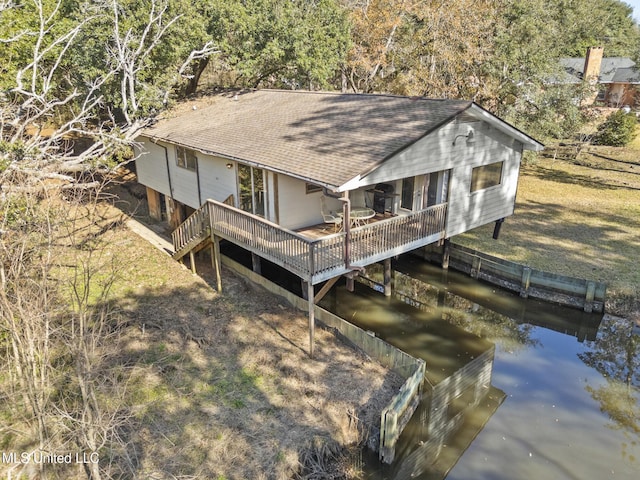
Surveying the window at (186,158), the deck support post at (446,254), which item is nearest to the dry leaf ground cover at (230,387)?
the window at (186,158)

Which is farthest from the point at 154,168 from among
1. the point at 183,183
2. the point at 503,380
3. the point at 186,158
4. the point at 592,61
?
the point at 592,61

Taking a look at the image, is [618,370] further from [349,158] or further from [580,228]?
[349,158]

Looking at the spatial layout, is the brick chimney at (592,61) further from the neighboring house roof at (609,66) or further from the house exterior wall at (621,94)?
the house exterior wall at (621,94)

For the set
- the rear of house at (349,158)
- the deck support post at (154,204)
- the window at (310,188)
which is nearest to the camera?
the rear of house at (349,158)

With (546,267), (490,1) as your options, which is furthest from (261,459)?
(490,1)

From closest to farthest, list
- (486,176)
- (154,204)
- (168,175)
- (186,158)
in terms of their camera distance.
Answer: (486,176), (186,158), (168,175), (154,204)

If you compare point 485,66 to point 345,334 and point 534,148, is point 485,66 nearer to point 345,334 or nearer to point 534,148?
point 534,148
